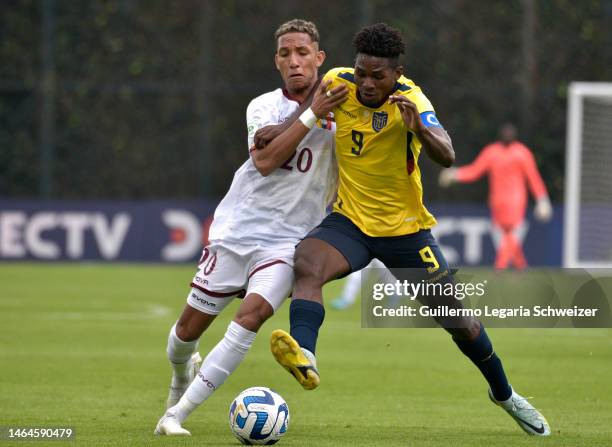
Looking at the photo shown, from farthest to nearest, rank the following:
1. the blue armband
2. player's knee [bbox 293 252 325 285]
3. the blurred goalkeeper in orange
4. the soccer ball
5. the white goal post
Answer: the blurred goalkeeper in orange → the white goal post → player's knee [bbox 293 252 325 285] → the blue armband → the soccer ball

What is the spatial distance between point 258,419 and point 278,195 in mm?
1370

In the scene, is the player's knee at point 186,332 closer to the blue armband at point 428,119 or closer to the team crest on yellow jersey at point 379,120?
the team crest on yellow jersey at point 379,120

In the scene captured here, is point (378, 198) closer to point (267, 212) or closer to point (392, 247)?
point (392, 247)

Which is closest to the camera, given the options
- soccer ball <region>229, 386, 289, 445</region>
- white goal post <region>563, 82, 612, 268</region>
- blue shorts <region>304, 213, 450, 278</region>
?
soccer ball <region>229, 386, 289, 445</region>

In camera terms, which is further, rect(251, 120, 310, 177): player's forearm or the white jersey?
the white jersey

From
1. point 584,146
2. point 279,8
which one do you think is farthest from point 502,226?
point 279,8

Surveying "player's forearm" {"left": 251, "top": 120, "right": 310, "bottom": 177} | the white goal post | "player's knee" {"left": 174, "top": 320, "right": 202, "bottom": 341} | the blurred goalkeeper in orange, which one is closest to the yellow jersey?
"player's forearm" {"left": 251, "top": 120, "right": 310, "bottom": 177}

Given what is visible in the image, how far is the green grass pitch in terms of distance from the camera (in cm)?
773

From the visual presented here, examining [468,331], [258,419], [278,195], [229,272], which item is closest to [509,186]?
[468,331]

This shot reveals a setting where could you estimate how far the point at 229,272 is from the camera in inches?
296

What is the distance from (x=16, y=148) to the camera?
25.0 m

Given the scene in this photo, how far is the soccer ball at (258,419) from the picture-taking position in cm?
691

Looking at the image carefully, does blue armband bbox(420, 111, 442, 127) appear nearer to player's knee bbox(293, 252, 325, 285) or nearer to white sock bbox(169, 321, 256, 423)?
player's knee bbox(293, 252, 325, 285)

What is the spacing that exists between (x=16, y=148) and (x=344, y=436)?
61.0ft
